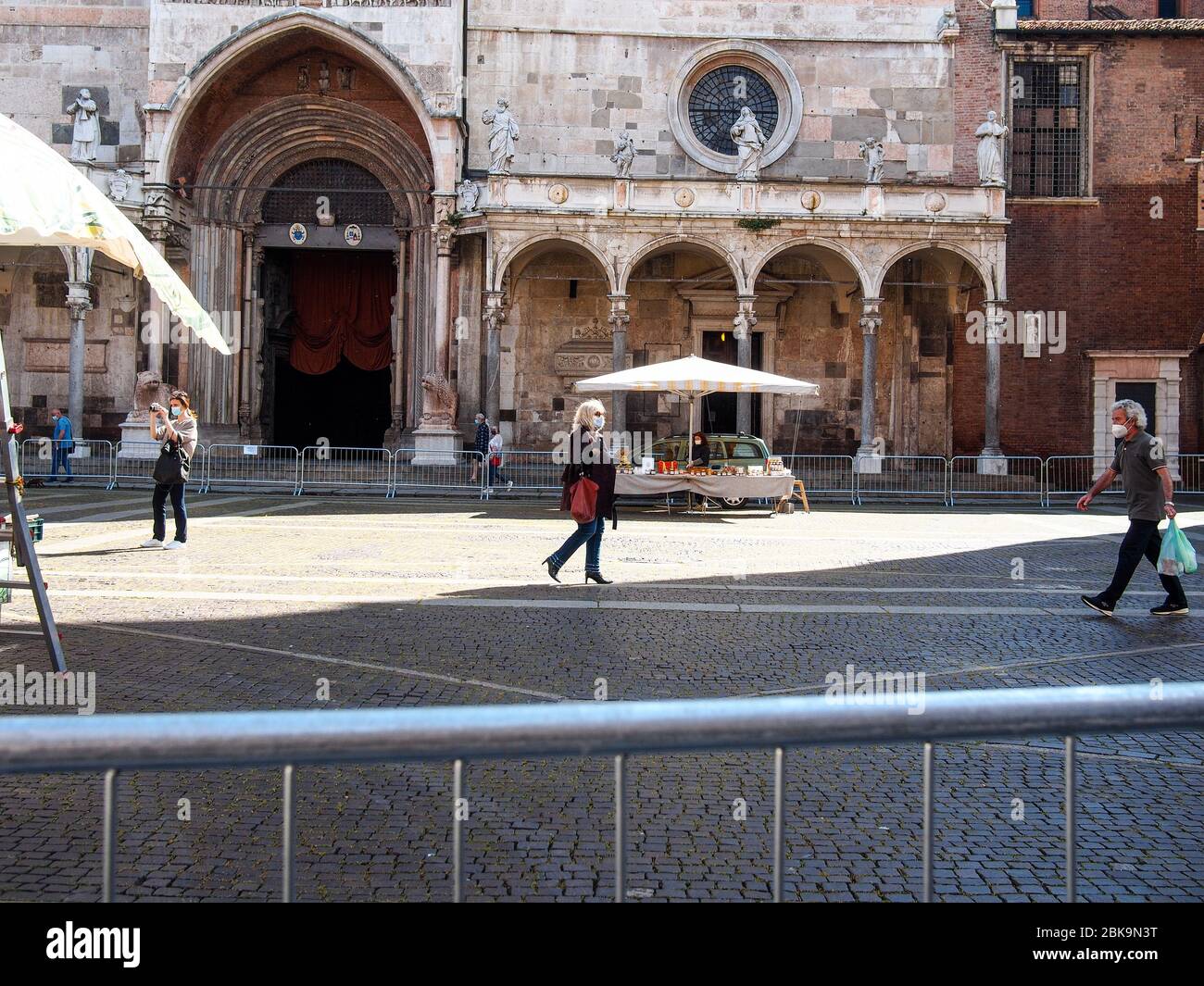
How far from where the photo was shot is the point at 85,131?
25078 mm

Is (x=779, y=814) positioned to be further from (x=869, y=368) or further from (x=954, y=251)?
(x=954, y=251)

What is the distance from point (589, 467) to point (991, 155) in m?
18.9

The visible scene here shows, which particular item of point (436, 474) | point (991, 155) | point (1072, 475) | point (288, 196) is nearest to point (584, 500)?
point (436, 474)

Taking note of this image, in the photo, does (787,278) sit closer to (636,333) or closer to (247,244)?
(636,333)

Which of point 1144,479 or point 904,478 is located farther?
point 904,478

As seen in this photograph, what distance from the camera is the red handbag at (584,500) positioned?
10227 mm

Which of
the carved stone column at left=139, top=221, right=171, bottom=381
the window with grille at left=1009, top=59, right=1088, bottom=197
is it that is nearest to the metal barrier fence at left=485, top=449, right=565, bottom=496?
the carved stone column at left=139, top=221, right=171, bottom=381

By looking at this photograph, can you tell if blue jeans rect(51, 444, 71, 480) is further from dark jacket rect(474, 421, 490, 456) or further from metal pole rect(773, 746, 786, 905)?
metal pole rect(773, 746, 786, 905)

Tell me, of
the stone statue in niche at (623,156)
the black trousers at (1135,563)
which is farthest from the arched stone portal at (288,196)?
the black trousers at (1135,563)

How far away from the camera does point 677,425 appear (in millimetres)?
27953

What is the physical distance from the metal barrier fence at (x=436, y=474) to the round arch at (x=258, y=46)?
25.5ft

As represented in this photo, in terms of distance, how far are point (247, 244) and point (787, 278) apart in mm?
14245

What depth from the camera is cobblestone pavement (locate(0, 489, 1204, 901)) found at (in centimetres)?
385

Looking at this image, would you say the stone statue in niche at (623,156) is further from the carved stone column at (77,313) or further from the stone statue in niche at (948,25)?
the carved stone column at (77,313)
